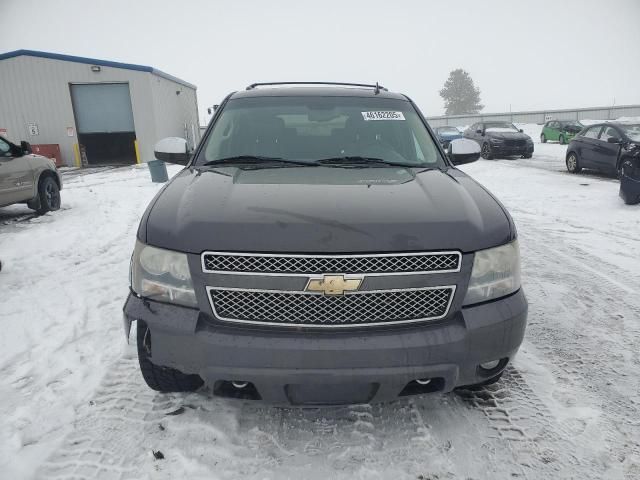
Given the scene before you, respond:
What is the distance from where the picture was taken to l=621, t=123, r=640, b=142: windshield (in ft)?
34.5

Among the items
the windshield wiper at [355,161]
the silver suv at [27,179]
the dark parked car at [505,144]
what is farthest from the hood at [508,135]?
the windshield wiper at [355,161]

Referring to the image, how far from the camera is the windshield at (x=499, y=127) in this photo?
17708 millimetres

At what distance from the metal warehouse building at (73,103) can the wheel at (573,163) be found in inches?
653

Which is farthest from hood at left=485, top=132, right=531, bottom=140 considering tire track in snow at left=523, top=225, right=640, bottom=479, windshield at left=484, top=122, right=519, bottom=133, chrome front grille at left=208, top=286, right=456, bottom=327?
chrome front grille at left=208, top=286, right=456, bottom=327

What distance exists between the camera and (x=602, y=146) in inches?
444

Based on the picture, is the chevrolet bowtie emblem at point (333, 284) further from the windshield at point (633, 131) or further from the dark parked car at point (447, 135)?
the dark parked car at point (447, 135)

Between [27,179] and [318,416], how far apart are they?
300 inches

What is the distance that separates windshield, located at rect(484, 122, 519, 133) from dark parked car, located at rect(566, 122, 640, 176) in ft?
17.6

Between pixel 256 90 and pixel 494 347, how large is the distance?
2.69m

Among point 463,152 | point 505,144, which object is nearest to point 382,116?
point 463,152

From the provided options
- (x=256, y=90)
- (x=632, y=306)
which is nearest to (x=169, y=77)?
(x=256, y=90)

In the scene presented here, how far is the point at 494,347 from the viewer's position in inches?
75.3

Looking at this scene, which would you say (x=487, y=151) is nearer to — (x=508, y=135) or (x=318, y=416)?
(x=508, y=135)

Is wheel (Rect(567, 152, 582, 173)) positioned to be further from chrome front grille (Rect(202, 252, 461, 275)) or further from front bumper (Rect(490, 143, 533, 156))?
chrome front grille (Rect(202, 252, 461, 275))
